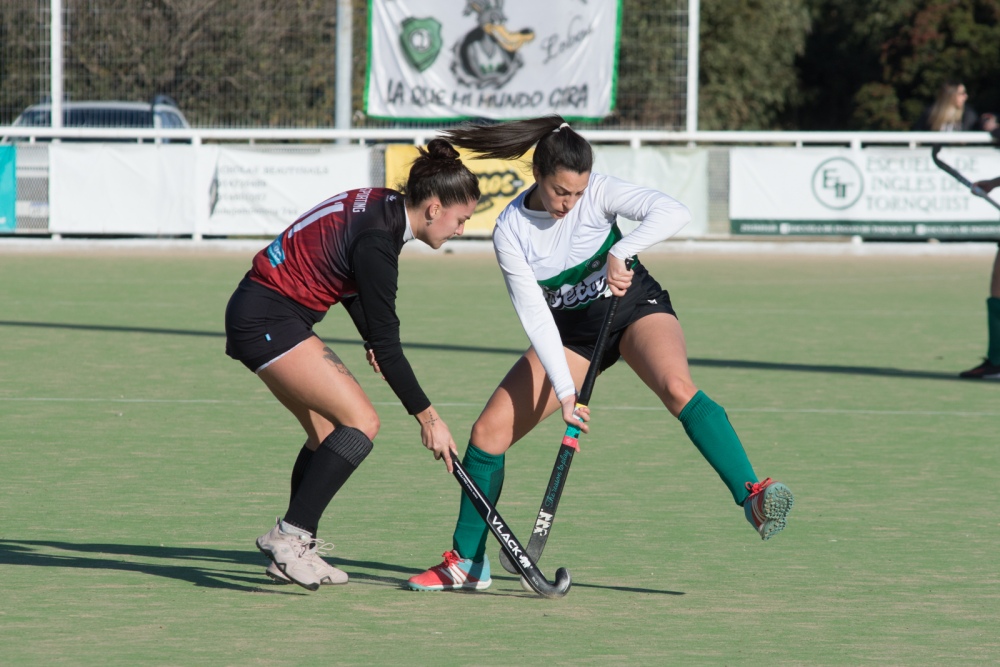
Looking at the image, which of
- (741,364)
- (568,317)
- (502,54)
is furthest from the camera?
(502,54)

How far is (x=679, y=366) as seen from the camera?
16.4ft

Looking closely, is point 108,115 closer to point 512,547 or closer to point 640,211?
point 640,211

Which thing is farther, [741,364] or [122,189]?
[122,189]

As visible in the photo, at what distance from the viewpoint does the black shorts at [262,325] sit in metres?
4.71

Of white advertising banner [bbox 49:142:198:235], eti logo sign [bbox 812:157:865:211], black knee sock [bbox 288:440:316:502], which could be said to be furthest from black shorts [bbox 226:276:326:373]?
eti logo sign [bbox 812:157:865:211]

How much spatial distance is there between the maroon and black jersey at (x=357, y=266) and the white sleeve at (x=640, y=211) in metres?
0.71

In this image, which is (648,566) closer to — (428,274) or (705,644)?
(705,644)

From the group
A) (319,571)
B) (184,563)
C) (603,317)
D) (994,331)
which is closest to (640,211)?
(603,317)

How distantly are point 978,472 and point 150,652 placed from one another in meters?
3.97

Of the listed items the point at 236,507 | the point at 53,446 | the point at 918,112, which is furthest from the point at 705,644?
the point at 918,112

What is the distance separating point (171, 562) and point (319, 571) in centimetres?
65

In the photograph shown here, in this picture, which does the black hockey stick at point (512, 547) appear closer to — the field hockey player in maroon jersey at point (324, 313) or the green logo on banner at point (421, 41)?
the field hockey player in maroon jersey at point (324, 313)

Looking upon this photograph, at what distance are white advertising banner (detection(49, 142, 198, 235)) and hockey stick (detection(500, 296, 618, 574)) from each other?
1461 cm

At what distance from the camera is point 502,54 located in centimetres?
2019
